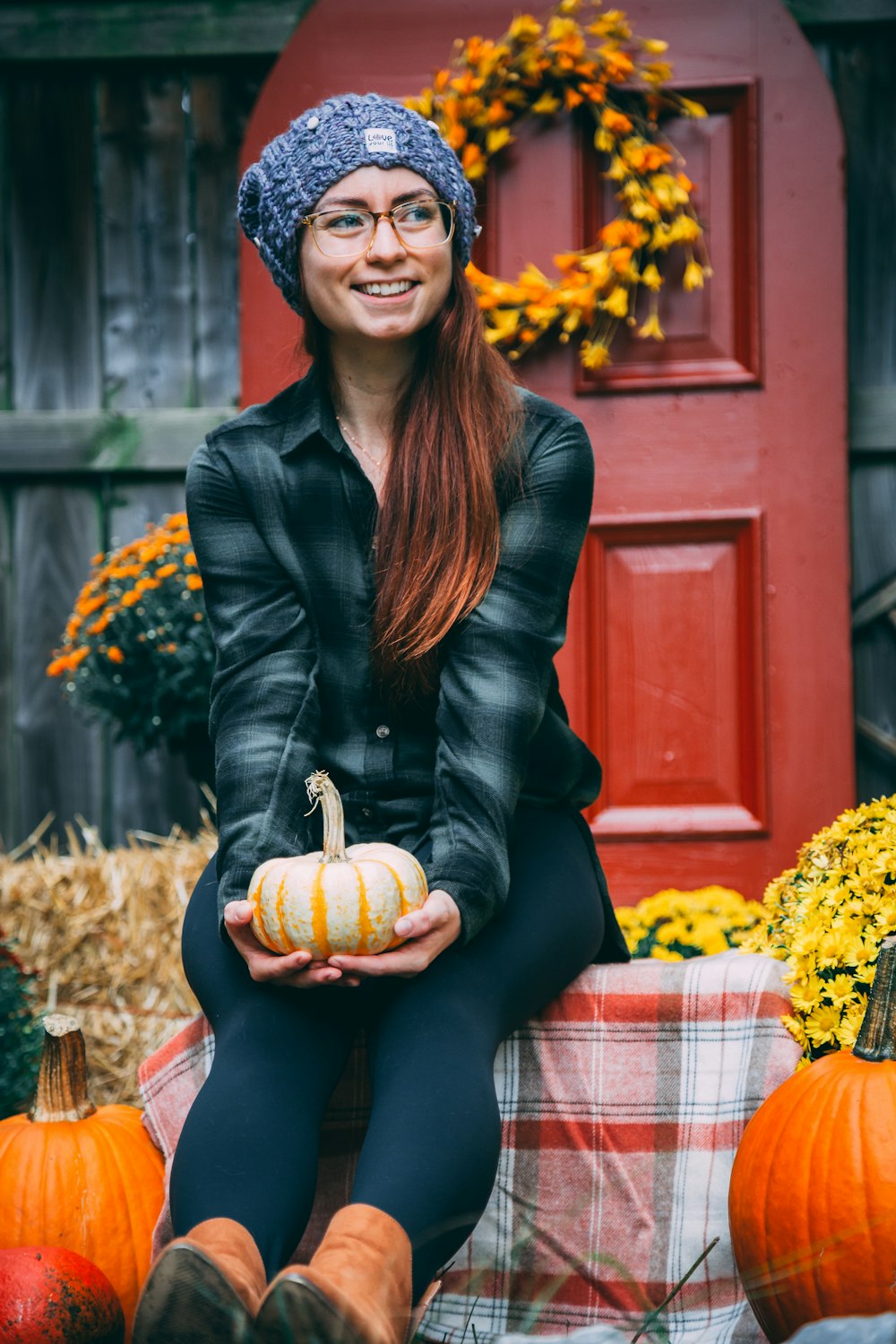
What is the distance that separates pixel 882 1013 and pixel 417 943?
556 millimetres

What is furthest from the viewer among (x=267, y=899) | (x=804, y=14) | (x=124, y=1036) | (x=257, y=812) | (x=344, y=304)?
(x=804, y=14)

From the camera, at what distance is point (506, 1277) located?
170cm

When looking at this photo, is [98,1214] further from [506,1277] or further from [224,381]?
[224,381]

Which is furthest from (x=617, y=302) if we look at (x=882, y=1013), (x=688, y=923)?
(x=882, y=1013)

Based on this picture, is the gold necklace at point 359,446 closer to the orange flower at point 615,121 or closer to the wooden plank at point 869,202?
the orange flower at point 615,121

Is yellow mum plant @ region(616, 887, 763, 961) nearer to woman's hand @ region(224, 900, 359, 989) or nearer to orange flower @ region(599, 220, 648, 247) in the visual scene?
woman's hand @ region(224, 900, 359, 989)

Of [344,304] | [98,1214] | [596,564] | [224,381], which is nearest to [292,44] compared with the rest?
[224,381]

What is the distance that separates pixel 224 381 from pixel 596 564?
1.24m

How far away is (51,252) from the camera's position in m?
3.68

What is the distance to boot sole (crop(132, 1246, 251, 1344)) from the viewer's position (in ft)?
3.77

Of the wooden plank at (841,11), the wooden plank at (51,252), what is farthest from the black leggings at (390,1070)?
the wooden plank at (841,11)

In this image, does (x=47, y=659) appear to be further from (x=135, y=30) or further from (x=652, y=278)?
(x=652, y=278)

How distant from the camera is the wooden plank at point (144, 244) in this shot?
3.62 metres

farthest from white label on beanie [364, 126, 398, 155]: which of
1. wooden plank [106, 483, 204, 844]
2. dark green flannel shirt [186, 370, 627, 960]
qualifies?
wooden plank [106, 483, 204, 844]
